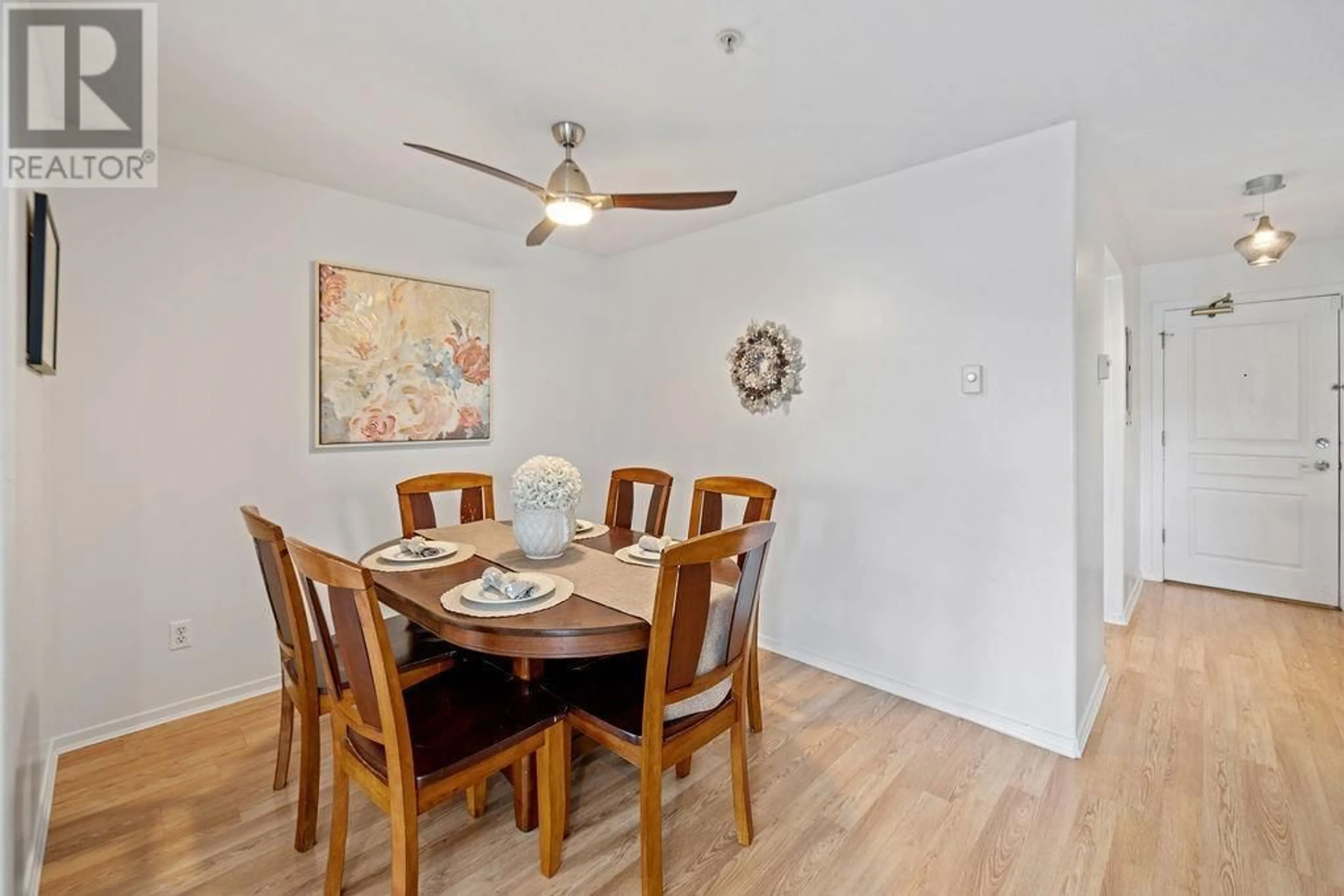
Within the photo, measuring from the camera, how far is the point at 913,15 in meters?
1.62

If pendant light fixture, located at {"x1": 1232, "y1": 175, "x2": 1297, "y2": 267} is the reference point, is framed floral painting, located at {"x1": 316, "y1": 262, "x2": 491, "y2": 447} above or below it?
below

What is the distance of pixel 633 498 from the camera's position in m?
3.06

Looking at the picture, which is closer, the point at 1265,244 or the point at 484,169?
the point at 484,169

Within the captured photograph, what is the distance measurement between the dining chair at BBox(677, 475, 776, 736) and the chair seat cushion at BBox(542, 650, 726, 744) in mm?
414

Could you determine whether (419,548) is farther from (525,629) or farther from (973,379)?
(973,379)

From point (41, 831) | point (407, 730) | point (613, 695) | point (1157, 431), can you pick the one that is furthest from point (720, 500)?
point (1157, 431)

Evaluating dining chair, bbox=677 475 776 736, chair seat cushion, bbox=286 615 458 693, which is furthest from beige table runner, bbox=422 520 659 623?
dining chair, bbox=677 475 776 736

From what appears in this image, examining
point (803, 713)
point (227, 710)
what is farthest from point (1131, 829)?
point (227, 710)

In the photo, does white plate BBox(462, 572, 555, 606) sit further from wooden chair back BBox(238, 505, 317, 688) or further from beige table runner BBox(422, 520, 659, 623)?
wooden chair back BBox(238, 505, 317, 688)

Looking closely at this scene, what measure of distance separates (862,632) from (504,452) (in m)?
2.29

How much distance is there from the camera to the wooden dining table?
4.81ft

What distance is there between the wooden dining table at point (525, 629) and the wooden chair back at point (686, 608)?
0.09 m

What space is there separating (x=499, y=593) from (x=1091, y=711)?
8.13ft

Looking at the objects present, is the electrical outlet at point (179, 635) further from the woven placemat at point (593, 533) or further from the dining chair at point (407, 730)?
the woven placemat at point (593, 533)
